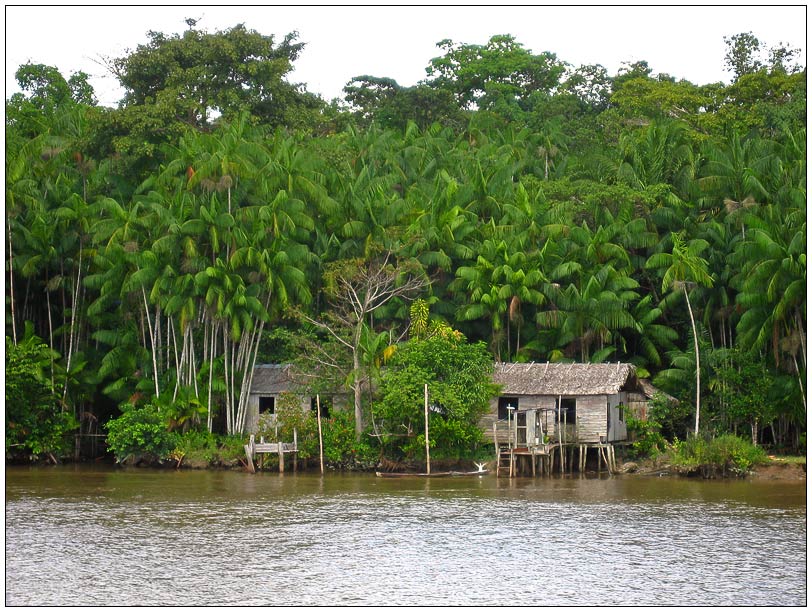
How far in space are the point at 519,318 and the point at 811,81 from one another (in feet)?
55.9

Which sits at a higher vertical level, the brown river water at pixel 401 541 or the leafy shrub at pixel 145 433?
the leafy shrub at pixel 145 433

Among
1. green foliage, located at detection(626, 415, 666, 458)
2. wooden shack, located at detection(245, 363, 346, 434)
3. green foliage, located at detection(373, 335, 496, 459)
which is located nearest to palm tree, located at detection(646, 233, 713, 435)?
green foliage, located at detection(626, 415, 666, 458)

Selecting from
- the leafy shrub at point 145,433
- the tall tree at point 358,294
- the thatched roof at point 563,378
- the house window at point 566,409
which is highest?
the tall tree at point 358,294

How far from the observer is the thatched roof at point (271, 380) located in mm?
36531

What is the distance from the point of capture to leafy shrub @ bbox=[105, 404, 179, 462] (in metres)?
34.8

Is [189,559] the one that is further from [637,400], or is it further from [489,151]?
[489,151]

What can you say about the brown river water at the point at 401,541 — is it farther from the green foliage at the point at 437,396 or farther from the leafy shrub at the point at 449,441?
the green foliage at the point at 437,396

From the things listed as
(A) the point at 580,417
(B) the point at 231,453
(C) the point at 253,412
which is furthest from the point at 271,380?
(A) the point at 580,417

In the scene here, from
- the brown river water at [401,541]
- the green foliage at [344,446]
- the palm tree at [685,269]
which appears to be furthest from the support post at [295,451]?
the palm tree at [685,269]

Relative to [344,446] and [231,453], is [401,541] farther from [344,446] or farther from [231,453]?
[231,453]

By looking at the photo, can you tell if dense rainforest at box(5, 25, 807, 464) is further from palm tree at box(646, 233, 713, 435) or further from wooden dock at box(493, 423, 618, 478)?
wooden dock at box(493, 423, 618, 478)

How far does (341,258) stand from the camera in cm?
3809

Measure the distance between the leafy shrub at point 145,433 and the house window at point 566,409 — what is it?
10791mm

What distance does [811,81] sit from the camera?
71.5 feet
